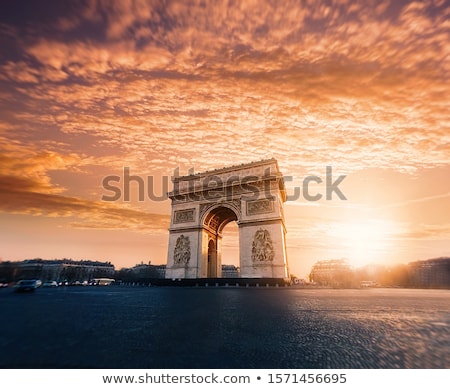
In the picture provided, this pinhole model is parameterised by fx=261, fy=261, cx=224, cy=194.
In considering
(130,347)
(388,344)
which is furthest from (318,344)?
(130,347)

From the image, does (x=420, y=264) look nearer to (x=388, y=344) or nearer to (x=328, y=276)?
(x=328, y=276)

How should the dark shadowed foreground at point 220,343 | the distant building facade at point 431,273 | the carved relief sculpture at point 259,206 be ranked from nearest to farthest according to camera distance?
1. the dark shadowed foreground at point 220,343
2. the carved relief sculpture at point 259,206
3. the distant building facade at point 431,273

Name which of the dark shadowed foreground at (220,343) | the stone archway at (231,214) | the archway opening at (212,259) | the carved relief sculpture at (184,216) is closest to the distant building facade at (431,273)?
the stone archway at (231,214)

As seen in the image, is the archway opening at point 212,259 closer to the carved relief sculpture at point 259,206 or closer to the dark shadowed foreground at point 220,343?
the carved relief sculpture at point 259,206

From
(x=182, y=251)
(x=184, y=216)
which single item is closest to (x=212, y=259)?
(x=182, y=251)

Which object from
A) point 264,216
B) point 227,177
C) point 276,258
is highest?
point 227,177

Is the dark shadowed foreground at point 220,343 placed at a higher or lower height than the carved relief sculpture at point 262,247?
lower

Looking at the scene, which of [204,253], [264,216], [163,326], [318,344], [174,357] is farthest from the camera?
[204,253]
